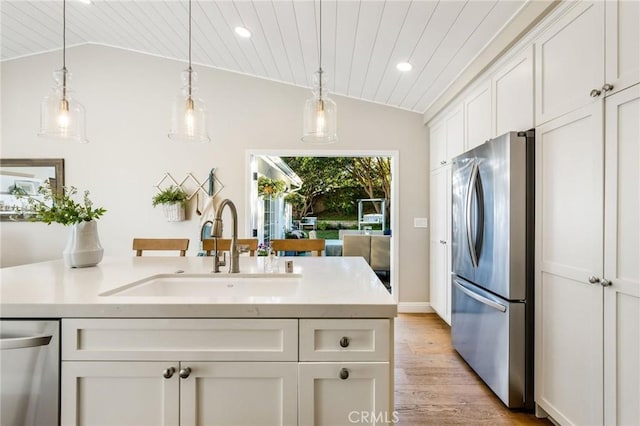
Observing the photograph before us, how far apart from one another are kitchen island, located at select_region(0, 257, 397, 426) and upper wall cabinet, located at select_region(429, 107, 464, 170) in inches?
97.6

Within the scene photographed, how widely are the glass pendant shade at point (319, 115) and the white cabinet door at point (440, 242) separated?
6.01ft

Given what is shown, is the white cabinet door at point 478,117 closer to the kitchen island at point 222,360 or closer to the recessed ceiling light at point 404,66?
the recessed ceiling light at point 404,66

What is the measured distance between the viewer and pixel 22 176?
12.3 ft

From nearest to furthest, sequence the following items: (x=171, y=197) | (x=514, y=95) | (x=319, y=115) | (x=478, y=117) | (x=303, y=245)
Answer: (x=319, y=115) → (x=514, y=95) → (x=303, y=245) → (x=478, y=117) → (x=171, y=197)

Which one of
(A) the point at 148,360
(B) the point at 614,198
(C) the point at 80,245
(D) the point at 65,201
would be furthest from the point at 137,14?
(B) the point at 614,198

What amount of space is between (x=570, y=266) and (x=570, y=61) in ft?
3.47

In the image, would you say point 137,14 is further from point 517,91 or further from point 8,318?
point 517,91

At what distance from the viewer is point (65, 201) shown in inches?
62.8

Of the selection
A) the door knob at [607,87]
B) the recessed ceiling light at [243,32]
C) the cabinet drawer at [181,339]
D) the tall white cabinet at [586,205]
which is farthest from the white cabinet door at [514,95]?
the recessed ceiling light at [243,32]

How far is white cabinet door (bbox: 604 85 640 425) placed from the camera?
4.09 feet

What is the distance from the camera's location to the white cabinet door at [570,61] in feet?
4.68

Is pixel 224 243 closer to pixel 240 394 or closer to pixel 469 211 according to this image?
pixel 240 394

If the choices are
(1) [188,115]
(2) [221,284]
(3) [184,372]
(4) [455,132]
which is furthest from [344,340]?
(4) [455,132]

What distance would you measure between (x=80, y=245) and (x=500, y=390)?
2613mm
